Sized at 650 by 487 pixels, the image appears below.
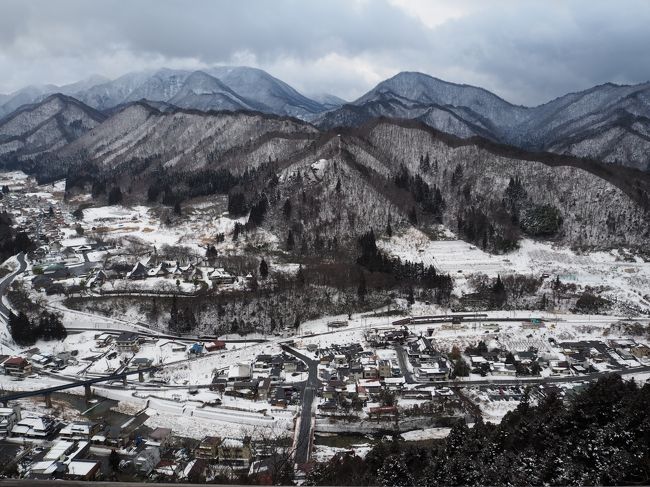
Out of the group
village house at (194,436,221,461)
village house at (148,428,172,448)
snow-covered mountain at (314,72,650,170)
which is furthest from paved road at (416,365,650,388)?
snow-covered mountain at (314,72,650,170)

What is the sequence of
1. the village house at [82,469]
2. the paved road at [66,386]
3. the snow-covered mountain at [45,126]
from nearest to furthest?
the village house at [82,469] → the paved road at [66,386] → the snow-covered mountain at [45,126]

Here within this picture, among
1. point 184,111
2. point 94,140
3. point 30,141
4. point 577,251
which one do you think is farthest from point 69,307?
point 30,141

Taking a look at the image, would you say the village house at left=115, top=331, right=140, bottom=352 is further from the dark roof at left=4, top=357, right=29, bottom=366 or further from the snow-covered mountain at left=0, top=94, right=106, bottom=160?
the snow-covered mountain at left=0, top=94, right=106, bottom=160

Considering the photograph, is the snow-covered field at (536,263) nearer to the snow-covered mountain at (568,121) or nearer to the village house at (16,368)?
the village house at (16,368)

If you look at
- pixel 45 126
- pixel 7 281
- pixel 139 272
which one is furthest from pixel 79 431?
pixel 45 126

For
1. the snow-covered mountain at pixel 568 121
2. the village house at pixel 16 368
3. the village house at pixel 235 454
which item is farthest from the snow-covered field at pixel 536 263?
the snow-covered mountain at pixel 568 121

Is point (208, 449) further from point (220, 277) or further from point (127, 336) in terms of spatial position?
point (220, 277)
